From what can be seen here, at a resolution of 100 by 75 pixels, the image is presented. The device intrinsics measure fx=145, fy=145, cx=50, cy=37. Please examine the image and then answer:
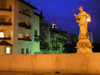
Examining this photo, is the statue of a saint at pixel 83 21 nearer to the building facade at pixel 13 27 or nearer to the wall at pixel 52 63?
the wall at pixel 52 63

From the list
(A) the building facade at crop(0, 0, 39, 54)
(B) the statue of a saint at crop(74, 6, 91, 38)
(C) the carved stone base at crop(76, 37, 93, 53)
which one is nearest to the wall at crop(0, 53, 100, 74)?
(C) the carved stone base at crop(76, 37, 93, 53)

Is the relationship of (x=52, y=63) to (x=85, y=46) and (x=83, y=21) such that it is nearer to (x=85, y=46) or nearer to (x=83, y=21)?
(x=85, y=46)

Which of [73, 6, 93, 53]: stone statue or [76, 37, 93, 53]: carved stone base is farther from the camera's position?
[73, 6, 93, 53]: stone statue

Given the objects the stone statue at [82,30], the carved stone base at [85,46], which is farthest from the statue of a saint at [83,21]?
the carved stone base at [85,46]

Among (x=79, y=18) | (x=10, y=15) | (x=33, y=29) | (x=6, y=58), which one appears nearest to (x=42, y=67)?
(x=6, y=58)

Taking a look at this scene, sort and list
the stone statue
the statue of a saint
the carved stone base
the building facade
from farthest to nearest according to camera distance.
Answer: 1. the building facade
2. the statue of a saint
3. the stone statue
4. the carved stone base

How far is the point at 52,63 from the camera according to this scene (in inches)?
383

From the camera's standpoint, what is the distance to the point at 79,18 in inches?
617

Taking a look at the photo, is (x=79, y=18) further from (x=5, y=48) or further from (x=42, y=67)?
(x=5, y=48)

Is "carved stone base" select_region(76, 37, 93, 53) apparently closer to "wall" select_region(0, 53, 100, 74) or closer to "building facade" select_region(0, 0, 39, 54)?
"wall" select_region(0, 53, 100, 74)

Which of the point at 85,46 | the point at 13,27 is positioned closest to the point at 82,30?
the point at 85,46

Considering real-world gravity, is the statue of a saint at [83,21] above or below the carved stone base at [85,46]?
above

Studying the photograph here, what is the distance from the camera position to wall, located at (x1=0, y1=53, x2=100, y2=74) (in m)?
8.91

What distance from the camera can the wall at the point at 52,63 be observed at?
891 cm
